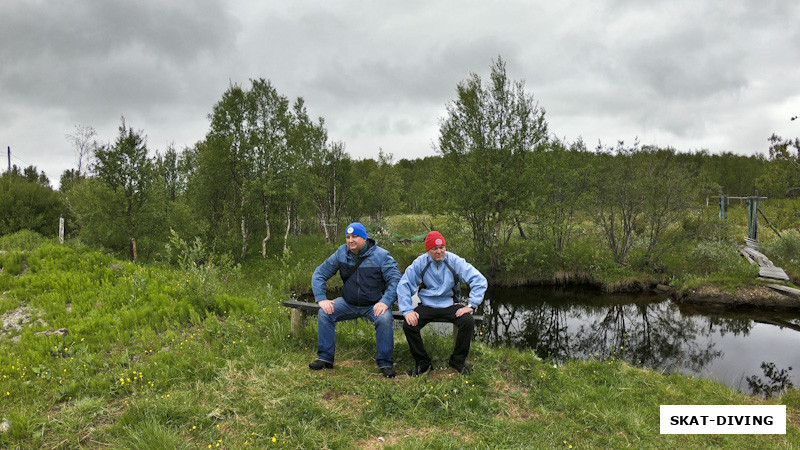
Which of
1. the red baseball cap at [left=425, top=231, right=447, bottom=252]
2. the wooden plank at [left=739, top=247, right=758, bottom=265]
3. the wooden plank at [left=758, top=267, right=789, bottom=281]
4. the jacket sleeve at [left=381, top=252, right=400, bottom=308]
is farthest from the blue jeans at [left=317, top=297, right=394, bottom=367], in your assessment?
the wooden plank at [left=739, top=247, right=758, bottom=265]

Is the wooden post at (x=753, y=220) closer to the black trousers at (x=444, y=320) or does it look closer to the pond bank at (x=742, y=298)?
the pond bank at (x=742, y=298)

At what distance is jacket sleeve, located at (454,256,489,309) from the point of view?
4523 millimetres

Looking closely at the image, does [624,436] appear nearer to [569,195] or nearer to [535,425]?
[535,425]

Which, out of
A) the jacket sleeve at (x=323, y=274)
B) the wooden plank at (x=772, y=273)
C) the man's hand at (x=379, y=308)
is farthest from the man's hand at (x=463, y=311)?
the wooden plank at (x=772, y=273)

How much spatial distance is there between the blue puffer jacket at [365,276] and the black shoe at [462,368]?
1131 millimetres

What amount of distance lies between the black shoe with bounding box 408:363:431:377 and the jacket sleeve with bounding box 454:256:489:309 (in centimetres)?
99

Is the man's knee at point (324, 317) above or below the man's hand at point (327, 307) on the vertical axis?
below

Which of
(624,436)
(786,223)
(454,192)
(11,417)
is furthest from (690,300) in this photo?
(11,417)

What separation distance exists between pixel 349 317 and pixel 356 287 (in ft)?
1.50

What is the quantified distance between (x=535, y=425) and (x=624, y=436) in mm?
853

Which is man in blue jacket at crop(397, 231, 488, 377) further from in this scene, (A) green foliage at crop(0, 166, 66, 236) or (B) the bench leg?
(A) green foliage at crop(0, 166, 66, 236)

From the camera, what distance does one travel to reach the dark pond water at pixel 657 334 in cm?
793

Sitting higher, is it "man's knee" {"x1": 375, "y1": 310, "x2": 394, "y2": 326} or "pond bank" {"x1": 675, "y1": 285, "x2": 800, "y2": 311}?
"man's knee" {"x1": 375, "y1": 310, "x2": 394, "y2": 326}

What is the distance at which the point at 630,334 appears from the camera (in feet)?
33.6
